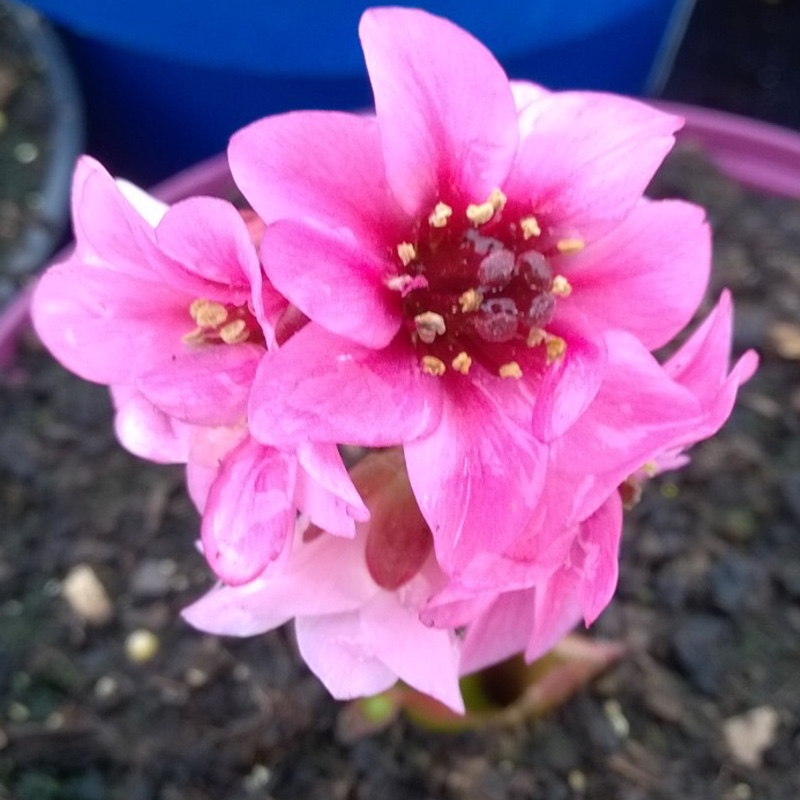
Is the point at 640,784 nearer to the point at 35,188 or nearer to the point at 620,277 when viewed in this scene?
the point at 620,277

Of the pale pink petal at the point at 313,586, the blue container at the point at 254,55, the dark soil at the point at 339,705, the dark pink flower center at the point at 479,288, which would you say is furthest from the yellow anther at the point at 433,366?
the blue container at the point at 254,55

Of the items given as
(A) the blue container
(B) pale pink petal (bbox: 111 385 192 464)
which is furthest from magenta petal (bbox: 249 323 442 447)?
(A) the blue container

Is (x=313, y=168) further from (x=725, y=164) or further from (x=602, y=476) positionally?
(x=725, y=164)

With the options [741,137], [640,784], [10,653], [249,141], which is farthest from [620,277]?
[741,137]

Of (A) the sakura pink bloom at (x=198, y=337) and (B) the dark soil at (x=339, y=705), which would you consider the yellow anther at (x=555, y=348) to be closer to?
(A) the sakura pink bloom at (x=198, y=337)

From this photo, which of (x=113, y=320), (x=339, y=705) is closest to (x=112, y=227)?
(x=113, y=320)

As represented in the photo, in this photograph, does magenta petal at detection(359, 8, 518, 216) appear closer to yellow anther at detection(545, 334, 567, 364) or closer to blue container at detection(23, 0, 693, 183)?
yellow anther at detection(545, 334, 567, 364)
